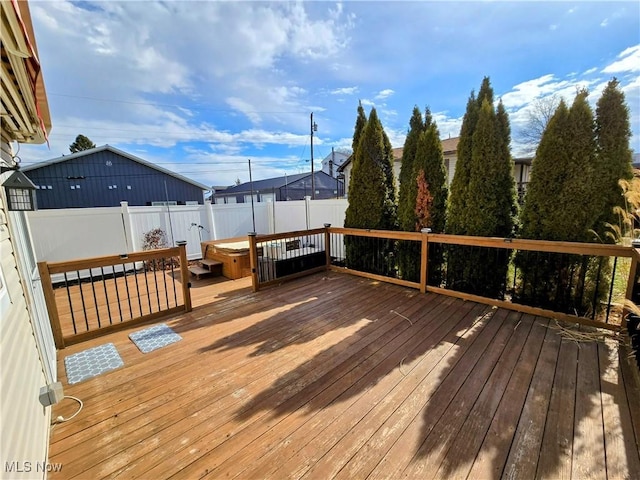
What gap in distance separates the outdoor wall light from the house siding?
0.10 meters

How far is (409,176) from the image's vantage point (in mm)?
4641

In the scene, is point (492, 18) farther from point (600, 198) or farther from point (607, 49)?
point (600, 198)

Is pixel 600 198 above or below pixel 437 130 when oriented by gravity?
below

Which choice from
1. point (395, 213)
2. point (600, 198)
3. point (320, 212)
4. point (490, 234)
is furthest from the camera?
point (320, 212)

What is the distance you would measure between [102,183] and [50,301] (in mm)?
11647

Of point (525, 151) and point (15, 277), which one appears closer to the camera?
point (15, 277)

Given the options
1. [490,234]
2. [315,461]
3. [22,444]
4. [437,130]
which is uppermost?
[437,130]

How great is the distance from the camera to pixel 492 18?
3875mm

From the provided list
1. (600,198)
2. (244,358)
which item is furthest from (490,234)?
(244,358)

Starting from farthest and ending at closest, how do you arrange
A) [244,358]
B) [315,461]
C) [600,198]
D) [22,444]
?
[600,198] → [244,358] → [315,461] → [22,444]

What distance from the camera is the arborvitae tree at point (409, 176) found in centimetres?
456

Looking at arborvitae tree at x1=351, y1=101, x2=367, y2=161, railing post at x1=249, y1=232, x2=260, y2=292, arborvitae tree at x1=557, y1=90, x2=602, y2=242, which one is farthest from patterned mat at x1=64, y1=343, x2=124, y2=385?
arborvitae tree at x1=557, y1=90, x2=602, y2=242

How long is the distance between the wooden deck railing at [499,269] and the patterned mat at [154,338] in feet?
4.93

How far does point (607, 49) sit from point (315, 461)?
6999mm
